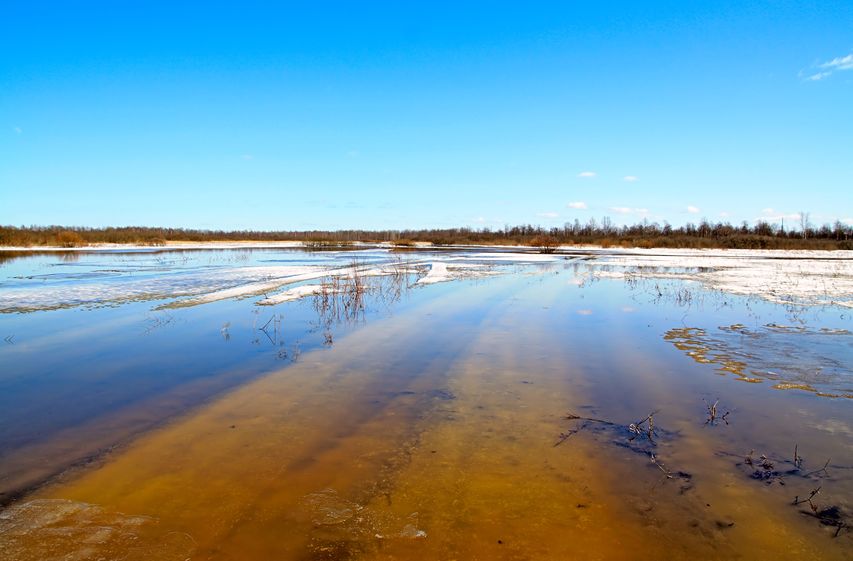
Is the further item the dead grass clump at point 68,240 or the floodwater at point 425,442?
the dead grass clump at point 68,240

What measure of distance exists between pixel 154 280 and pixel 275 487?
614 inches

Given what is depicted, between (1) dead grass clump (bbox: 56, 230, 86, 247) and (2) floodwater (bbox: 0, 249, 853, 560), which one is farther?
Result: (1) dead grass clump (bbox: 56, 230, 86, 247)

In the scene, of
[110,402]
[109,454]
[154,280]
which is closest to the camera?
[109,454]

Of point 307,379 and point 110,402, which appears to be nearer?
point 110,402

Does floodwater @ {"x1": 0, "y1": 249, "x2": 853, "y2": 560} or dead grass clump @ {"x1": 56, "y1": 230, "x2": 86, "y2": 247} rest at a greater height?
dead grass clump @ {"x1": 56, "y1": 230, "x2": 86, "y2": 247}

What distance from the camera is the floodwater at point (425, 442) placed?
2840 mm

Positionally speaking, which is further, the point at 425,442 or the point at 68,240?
the point at 68,240

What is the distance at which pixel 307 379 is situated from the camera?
19.4 feet

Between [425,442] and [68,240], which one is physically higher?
[68,240]

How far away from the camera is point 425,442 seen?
412cm

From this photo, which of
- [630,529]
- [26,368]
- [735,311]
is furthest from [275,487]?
[735,311]

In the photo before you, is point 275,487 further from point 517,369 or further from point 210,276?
A: point 210,276

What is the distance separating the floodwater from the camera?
284cm

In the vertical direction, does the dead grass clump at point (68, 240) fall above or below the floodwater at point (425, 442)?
above
